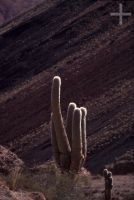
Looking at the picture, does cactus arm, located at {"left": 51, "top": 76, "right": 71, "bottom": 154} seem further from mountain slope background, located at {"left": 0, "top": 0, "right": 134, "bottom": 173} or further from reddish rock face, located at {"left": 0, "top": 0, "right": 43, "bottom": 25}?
reddish rock face, located at {"left": 0, "top": 0, "right": 43, "bottom": 25}

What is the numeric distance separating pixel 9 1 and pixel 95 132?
258 feet

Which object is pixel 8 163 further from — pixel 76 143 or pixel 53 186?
pixel 76 143

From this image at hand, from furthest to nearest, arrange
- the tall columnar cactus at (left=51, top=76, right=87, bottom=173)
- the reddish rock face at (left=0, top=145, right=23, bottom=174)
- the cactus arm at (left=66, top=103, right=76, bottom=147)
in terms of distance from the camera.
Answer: the cactus arm at (left=66, top=103, right=76, bottom=147) < the tall columnar cactus at (left=51, top=76, right=87, bottom=173) < the reddish rock face at (left=0, top=145, right=23, bottom=174)

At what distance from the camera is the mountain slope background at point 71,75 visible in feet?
78.6

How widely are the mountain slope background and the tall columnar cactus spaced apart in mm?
4406

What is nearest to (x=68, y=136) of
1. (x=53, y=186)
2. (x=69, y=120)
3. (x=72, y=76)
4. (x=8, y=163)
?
(x=69, y=120)

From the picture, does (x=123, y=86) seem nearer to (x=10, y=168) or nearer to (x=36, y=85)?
(x=36, y=85)

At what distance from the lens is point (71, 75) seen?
34406 millimetres

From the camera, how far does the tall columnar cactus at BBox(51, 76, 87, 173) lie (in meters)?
14.2

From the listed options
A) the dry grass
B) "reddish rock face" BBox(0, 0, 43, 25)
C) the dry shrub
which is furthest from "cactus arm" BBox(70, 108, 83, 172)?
"reddish rock face" BBox(0, 0, 43, 25)

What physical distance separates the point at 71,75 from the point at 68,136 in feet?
62.7

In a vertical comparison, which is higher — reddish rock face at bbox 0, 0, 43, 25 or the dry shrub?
the dry shrub

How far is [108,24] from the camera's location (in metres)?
40.9

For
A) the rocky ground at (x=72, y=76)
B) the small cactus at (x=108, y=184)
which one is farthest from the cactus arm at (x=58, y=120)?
A: the rocky ground at (x=72, y=76)
